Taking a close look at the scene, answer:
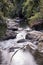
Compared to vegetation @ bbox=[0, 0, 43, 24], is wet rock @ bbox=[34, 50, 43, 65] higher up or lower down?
higher up

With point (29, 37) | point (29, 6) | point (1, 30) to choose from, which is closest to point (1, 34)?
point (1, 30)

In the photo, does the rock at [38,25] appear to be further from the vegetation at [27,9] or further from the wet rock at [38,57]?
the wet rock at [38,57]

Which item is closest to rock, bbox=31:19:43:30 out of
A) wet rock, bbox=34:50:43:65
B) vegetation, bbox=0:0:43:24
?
vegetation, bbox=0:0:43:24

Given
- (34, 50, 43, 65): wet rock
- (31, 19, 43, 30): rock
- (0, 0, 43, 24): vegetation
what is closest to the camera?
(34, 50, 43, 65): wet rock

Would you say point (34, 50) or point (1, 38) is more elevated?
point (34, 50)

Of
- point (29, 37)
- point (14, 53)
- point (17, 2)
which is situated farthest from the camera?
point (17, 2)

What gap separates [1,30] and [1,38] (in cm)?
85

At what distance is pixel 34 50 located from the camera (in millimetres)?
15039

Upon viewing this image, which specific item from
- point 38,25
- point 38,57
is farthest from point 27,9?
point 38,57

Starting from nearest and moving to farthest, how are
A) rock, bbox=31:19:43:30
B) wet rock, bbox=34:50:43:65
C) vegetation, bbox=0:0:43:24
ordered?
wet rock, bbox=34:50:43:65 < vegetation, bbox=0:0:43:24 < rock, bbox=31:19:43:30

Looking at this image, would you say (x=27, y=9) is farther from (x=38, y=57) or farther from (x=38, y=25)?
(x=38, y=57)

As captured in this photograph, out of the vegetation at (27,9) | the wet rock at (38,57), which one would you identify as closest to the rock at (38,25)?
the vegetation at (27,9)

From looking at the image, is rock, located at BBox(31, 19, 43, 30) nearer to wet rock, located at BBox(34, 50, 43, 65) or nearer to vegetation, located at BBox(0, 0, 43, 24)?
vegetation, located at BBox(0, 0, 43, 24)

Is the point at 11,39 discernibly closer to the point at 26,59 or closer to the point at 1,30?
the point at 1,30
